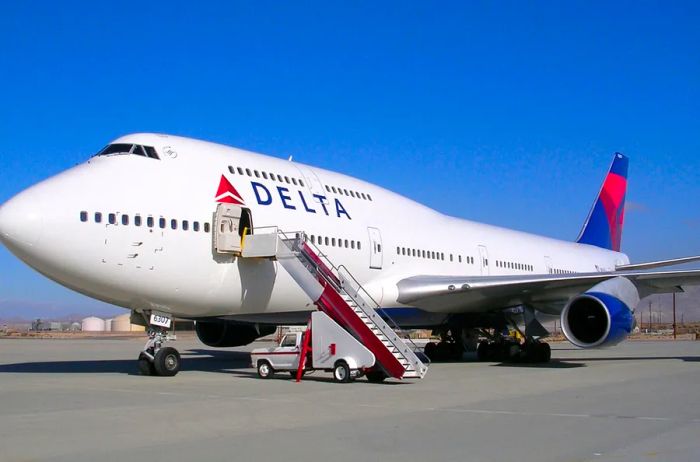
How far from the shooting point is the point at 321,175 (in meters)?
16.9

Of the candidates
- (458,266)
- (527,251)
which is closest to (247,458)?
(458,266)

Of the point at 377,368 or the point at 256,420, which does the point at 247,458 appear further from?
the point at 377,368

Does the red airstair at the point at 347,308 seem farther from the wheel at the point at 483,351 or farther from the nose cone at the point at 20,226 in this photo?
the wheel at the point at 483,351

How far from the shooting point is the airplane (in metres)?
12.0

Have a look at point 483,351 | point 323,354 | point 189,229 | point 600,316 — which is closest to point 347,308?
point 323,354

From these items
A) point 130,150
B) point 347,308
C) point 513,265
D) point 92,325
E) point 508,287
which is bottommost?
point 92,325

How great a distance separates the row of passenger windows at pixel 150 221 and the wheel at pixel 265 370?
2.59 m

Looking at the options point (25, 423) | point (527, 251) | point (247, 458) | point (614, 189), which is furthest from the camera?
point (614, 189)

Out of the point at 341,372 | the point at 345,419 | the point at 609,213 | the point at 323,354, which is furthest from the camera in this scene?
the point at 609,213

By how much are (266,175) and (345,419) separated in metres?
7.64

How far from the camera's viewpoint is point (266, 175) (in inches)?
588

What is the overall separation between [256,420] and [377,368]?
200 inches

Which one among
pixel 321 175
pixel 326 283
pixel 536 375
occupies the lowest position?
pixel 536 375

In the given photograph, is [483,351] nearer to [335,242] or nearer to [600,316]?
[600,316]
